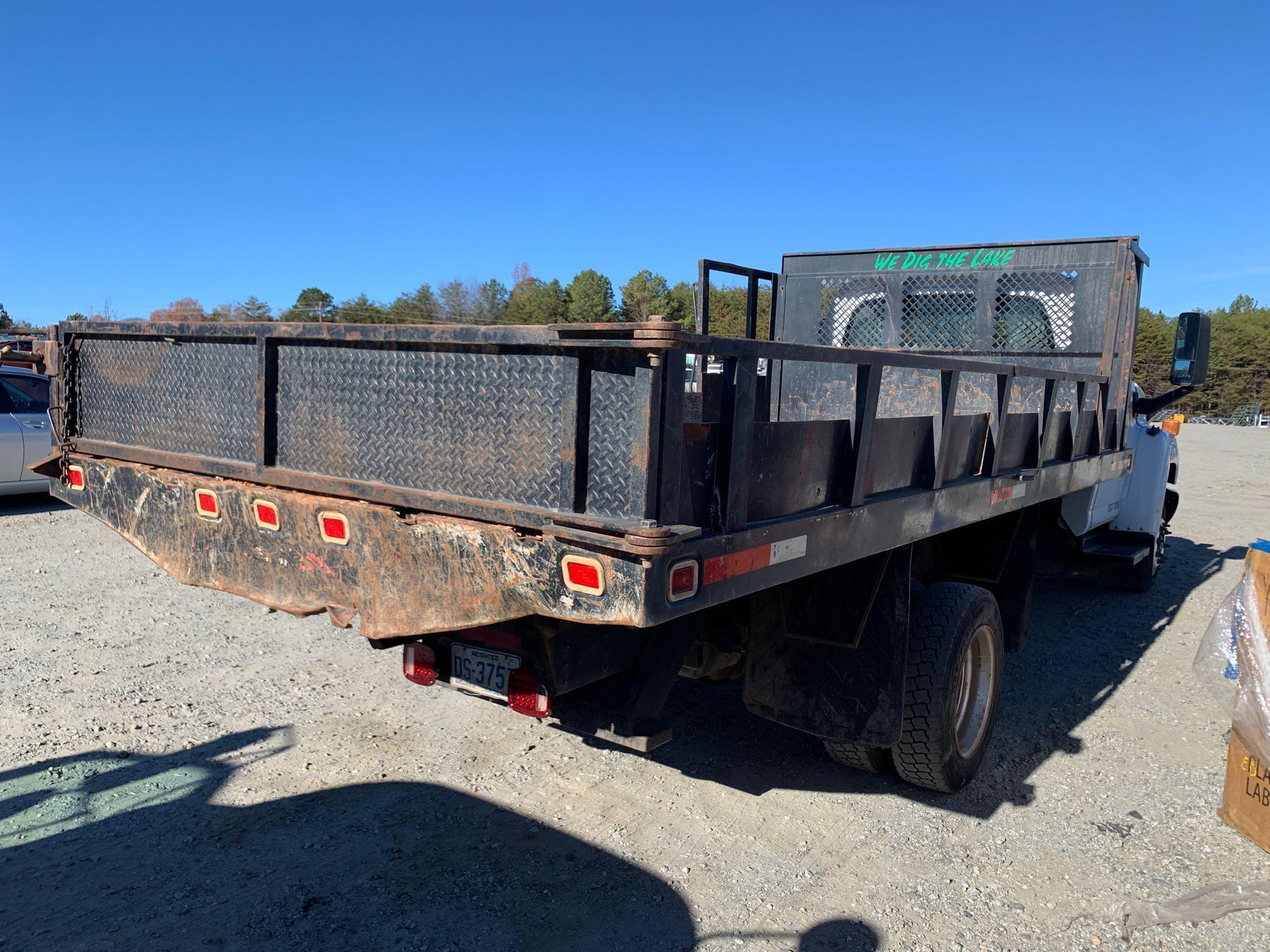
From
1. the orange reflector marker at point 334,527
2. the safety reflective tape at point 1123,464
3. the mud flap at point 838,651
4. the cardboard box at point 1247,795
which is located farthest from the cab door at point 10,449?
the cardboard box at point 1247,795

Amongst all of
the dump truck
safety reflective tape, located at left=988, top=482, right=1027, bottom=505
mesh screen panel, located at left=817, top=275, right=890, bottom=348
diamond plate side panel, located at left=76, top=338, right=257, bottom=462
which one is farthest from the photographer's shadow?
mesh screen panel, located at left=817, top=275, right=890, bottom=348

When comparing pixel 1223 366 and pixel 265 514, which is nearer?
pixel 265 514

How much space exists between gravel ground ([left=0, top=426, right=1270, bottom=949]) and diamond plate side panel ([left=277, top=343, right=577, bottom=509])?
1.33m

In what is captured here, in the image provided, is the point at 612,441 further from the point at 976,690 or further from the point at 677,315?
the point at 677,315

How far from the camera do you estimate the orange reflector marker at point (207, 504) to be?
313cm

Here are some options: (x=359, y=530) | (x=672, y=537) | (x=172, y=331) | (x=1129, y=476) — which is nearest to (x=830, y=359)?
(x=672, y=537)

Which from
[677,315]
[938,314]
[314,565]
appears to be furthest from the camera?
[677,315]

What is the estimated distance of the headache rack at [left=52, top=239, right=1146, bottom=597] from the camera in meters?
2.21

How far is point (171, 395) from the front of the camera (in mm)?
3363

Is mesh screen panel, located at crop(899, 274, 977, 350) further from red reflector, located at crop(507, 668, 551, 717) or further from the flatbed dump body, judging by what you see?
red reflector, located at crop(507, 668, 551, 717)

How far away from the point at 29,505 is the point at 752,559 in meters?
9.72

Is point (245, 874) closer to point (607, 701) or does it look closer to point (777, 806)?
point (607, 701)

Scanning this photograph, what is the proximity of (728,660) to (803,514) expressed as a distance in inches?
41.9

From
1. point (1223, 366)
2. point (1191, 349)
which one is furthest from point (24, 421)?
point (1223, 366)
